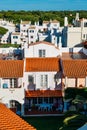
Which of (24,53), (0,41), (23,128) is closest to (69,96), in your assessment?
(24,53)

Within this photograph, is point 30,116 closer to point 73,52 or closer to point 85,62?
point 85,62

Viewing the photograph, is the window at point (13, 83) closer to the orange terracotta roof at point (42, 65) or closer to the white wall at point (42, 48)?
the orange terracotta roof at point (42, 65)

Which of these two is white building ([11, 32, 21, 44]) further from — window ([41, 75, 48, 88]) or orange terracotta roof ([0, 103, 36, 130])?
orange terracotta roof ([0, 103, 36, 130])

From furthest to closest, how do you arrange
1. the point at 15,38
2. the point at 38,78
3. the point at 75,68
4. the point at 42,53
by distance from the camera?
the point at 15,38 < the point at 42,53 < the point at 38,78 < the point at 75,68

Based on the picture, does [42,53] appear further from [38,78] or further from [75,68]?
[75,68]

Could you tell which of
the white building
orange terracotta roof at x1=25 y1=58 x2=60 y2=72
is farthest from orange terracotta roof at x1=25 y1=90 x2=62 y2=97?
the white building

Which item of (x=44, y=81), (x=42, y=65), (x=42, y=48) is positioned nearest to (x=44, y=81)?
(x=44, y=81)
